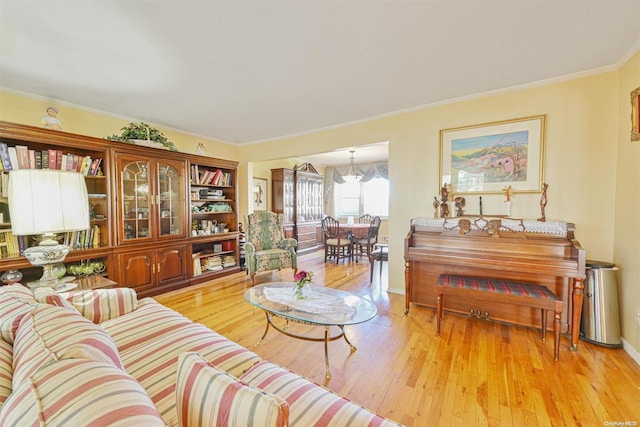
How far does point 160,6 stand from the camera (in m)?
1.60

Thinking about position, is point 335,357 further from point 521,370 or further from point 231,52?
point 231,52

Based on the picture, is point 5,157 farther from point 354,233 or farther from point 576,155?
point 576,155

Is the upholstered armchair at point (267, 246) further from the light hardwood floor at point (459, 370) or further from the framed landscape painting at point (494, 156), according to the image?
the framed landscape painting at point (494, 156)

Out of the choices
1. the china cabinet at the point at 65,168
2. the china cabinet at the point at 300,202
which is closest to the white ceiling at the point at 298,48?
the china cabinet at the point at 65,168

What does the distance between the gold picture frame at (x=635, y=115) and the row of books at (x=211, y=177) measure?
4.71 meters

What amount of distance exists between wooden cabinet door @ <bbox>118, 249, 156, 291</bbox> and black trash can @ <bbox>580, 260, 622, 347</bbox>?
15.2ft

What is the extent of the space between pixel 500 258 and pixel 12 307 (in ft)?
10.7

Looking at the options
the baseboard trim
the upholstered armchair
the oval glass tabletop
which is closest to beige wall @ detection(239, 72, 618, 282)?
the baseboard trim

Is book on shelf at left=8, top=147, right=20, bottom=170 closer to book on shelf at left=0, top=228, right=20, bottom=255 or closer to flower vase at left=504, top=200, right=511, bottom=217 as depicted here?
book on shelf at left=0, top=228, right=20, bottom=255

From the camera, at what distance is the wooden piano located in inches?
86.1

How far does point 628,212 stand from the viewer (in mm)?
2127

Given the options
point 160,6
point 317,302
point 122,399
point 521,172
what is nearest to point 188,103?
point 160,6

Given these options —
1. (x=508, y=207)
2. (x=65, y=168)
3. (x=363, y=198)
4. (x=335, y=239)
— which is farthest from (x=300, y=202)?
(x=508, y=207)

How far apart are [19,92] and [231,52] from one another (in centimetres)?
256
